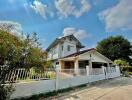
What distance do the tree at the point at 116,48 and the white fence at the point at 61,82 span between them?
3156cm

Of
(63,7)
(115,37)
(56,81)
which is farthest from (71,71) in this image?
(115,37)

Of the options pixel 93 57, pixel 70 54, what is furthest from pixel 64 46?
pixel 93 57

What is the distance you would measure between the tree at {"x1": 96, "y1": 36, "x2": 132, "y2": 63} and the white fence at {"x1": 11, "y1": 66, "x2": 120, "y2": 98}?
31.6 metres

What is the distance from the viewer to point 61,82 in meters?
12.2

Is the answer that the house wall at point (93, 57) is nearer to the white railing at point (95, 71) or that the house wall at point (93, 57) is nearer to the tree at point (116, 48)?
the white railing at point (95, 71)

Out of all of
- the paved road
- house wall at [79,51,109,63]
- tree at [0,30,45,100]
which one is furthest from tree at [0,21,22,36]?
house wall at [79,51,109,63]

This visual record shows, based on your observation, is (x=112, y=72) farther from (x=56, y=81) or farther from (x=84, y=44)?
(x=56, y=81)

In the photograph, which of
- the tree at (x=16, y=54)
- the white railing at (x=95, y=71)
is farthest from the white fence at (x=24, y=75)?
the white railing at (x=95, y=71)

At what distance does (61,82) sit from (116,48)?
42.0m

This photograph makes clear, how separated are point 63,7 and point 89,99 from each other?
25.8 feet

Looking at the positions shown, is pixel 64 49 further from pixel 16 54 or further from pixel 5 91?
pixel 16 54

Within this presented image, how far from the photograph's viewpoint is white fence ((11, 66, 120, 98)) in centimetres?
915

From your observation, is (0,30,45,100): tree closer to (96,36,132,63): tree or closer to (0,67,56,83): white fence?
(0,67,56,83): white fence

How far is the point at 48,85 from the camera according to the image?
10.9 meters
